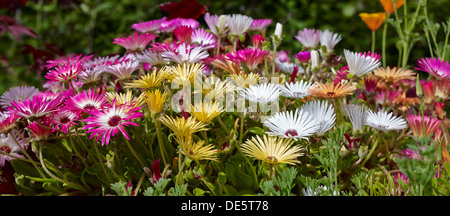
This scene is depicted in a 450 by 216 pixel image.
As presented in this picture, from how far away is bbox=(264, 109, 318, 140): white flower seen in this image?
631mm

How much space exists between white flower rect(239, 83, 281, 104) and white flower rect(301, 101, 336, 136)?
65 millimetres

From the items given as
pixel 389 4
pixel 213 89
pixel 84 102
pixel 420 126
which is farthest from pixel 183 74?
pixel 389 4

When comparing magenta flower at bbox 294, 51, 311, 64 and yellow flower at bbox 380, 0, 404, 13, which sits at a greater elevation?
yellow flower at bbox 380, 0, 404, 13

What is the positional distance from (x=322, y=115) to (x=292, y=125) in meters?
0.06

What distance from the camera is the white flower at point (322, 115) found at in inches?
25.8

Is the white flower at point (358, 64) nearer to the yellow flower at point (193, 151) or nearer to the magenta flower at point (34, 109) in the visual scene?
the yellow flower at point (193, 151)

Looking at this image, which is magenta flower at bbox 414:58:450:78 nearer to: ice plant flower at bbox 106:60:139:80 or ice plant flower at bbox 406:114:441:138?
ice plant flower at bbox 406:114:441:138

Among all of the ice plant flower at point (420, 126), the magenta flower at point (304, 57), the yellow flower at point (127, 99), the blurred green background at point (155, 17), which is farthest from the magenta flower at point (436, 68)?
the blurred green background at point (155, 17)

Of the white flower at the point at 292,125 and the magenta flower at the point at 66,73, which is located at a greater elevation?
the magenta flower at the point at 66,73

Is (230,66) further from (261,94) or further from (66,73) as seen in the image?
(66,73)

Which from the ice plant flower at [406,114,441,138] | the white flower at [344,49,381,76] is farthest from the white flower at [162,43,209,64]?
the ice plant flower at [406,114,441,138]

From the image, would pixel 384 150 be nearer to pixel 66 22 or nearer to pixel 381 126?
pixel 381 126

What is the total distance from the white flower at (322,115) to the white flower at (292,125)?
1 cm

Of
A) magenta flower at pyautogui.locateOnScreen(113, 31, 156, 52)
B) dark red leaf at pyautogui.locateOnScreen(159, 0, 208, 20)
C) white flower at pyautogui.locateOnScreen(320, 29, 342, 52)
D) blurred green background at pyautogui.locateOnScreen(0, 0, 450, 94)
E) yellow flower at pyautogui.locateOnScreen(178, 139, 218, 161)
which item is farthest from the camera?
blurred green background at pyautogui.locateOnScreen(0, 0, 450, 94)
